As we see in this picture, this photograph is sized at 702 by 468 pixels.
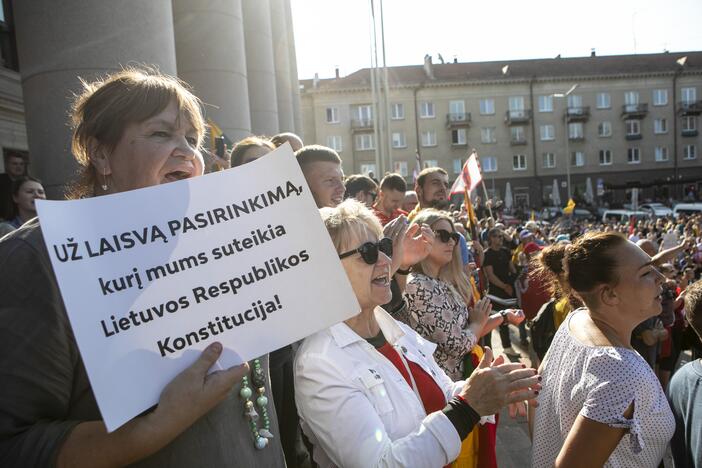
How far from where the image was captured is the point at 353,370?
1803 millimetres

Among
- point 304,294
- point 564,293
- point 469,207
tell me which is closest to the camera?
point 304,294

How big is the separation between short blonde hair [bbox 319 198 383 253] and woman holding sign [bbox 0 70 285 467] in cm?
79

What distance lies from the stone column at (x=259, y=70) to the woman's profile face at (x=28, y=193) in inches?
300

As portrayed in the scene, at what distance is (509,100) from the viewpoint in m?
51.5

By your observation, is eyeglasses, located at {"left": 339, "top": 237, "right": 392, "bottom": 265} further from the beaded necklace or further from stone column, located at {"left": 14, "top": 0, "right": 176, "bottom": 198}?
stone column, located at {"left": 14, "top": 0, "right": 176, "bottom": 198}

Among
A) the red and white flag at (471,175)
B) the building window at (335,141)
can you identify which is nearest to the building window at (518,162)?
the building window at (335,141)

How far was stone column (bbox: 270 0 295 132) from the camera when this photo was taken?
14.6 meters

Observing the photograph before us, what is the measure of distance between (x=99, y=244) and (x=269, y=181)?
46cm

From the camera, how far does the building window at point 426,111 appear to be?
167ft

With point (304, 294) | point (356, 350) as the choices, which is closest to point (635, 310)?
point (356, 350)

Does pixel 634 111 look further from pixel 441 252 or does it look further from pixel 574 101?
pixel 441 252

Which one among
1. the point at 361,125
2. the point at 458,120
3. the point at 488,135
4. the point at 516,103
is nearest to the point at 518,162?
the point at 488,135

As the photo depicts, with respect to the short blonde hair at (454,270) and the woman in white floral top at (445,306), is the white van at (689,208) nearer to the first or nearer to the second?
the short blonde hair at (454,270)

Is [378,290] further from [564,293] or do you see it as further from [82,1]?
[82,1]
